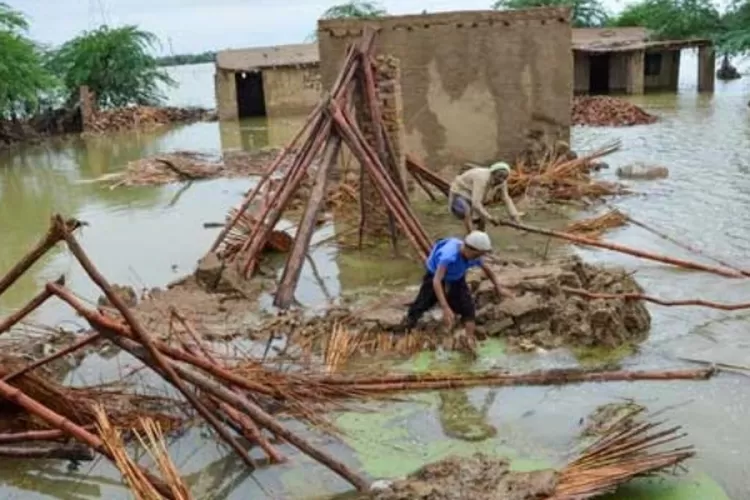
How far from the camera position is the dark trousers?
8.12 metres

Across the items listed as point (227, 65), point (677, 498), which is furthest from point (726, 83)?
point (677, 498)

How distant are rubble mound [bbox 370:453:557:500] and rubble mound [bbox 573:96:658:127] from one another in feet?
67.4

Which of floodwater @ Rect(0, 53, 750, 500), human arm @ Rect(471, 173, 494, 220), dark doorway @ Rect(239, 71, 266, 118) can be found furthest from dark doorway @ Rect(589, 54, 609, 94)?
human arm @ Rect(471, 173, 494, 220)

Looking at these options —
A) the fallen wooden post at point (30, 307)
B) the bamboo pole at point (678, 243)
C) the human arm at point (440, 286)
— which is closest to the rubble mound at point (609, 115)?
the bamboo pole at point (678, 243)

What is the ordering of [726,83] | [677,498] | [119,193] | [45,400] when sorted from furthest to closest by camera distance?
[726,83] < [119,193] < [45,400] < [677,498]

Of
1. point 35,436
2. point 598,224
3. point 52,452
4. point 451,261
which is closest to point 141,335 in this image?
point 35,436

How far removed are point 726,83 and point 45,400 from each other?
35796 mm

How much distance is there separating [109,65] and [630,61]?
19.5 metres

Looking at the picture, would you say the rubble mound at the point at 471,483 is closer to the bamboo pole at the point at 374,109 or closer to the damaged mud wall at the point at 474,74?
the bamboo pole at the point at 374,109

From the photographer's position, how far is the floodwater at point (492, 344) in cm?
614

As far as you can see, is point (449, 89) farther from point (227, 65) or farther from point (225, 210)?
point (227, 65)

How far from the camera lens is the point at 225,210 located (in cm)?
1563

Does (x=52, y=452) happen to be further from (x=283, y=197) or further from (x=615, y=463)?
(x=283, y=197)

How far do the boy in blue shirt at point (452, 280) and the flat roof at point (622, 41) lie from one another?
26747 mm
